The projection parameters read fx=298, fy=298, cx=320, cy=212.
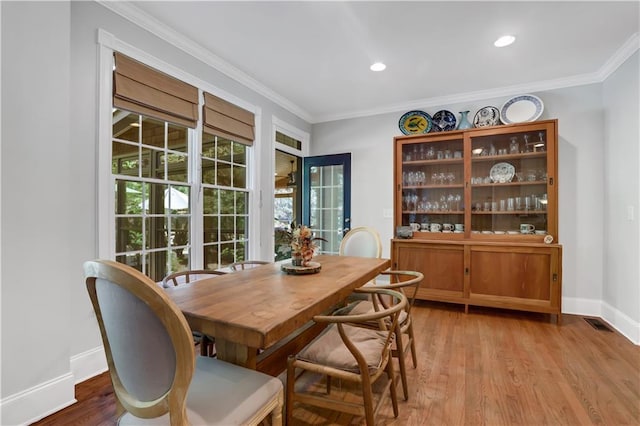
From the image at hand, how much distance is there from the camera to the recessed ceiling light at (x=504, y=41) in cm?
261

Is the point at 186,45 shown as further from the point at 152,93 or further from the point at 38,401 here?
the point at 38,401

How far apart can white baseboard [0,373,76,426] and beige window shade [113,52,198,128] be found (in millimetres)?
1860

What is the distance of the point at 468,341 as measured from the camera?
269 cm

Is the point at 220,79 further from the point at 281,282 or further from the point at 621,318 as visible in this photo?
the point at 621,318

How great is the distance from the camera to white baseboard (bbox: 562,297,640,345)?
2.67 m

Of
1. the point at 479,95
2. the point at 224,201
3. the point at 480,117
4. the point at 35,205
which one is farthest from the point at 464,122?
the point at 35,205

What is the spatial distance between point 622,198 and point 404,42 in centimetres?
261

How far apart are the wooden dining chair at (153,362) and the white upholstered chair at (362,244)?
2.03 meters

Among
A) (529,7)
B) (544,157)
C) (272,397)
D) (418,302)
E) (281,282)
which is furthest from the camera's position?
(418,302)

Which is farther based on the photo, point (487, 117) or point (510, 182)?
point (487, 117)

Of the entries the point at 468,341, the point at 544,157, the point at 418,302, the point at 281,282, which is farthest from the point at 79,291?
the point at 544,157

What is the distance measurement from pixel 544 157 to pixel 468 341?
7.31 feet

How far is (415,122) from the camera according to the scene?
4.16m

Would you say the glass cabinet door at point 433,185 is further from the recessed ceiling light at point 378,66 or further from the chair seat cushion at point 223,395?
the chair seat cushion at point 223,395
